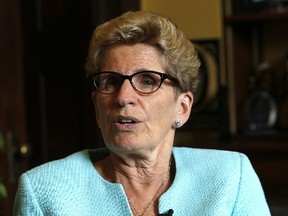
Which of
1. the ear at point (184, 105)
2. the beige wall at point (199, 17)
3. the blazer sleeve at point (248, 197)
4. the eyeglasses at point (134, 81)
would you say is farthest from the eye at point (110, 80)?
the beige wall at point (199, 17)

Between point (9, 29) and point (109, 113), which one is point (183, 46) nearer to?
point (109, 113)

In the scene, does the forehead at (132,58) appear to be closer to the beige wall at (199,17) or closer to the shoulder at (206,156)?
the shoulder at (206,156)

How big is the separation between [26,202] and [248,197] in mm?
526

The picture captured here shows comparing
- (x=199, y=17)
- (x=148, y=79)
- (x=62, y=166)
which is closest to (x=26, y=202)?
(x=62, y=166)

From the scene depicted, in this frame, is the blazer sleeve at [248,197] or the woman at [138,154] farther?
the blazer sleeve at [248,197]

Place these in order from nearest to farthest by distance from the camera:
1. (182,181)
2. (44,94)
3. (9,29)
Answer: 1. (182,181)
2. (9,29)
3. (44,94)

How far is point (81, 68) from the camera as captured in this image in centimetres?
289

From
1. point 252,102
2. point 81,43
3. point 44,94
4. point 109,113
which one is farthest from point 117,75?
point 252,102

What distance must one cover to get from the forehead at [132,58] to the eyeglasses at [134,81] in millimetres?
13

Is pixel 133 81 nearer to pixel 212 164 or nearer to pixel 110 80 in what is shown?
pixel 110 80

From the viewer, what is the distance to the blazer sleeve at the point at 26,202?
5.18 ft

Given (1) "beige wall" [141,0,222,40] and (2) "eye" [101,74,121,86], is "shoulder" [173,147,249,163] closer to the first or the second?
(2) "eye" [101,74,121,86]

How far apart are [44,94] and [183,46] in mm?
1480

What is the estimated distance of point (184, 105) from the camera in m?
1.71
